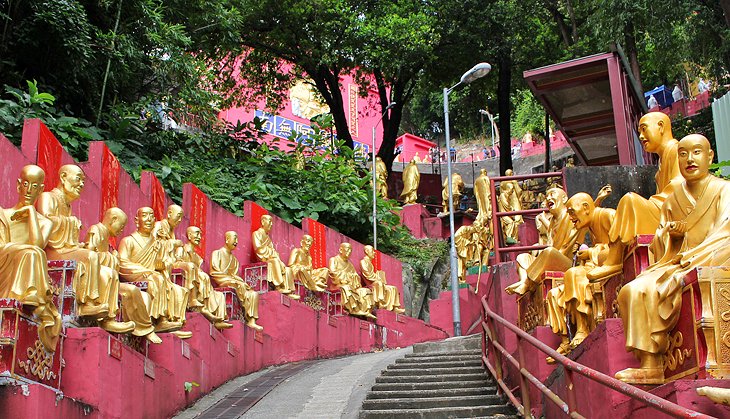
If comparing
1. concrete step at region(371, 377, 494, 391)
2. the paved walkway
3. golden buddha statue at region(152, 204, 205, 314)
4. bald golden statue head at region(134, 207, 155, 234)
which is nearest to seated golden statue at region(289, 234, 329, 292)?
the paved walkway

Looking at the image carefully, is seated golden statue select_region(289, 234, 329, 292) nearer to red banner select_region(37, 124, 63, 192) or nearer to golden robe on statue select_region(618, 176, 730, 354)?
red banner select_region(37, 124, 63, 192)

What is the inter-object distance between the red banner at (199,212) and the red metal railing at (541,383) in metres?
5.23

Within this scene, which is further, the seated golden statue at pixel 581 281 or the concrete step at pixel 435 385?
the concrete step at pixel 435 385

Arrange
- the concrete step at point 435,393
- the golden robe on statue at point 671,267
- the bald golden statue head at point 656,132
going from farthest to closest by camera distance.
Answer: the concrete step at point 435,393 → the bald golden statue head at point 656,132 → the golden robe on statue at point 671,267

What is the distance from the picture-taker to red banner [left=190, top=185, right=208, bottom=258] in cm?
1377

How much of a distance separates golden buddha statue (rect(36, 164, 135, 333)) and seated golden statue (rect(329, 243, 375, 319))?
975 centimetres

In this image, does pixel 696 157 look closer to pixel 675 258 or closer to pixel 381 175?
pixel 675 258

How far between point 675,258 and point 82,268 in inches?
208

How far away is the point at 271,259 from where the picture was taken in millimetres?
15578

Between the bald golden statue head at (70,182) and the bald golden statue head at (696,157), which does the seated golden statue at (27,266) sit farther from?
the bald golden statue head at (696,157)

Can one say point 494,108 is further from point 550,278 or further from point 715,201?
point 715,201

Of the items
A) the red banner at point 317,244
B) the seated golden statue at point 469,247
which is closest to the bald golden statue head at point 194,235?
the red banner at point 317,244

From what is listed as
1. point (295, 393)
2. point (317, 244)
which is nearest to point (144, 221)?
point (295, 393)

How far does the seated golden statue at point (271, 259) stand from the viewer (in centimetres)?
1534
